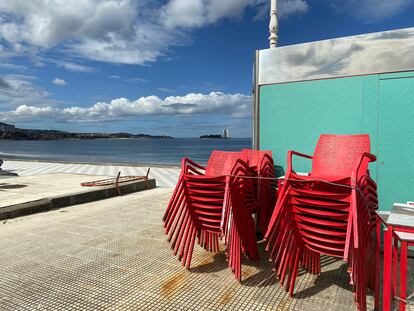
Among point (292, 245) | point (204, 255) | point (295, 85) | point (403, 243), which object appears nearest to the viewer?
point (403, 243)

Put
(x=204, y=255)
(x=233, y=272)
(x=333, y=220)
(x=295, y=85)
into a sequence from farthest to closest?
(x=295, y=85) < (x=204, y=255) < (x=233, y=272) < (x=333, y=220)

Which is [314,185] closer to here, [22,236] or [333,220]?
[333,220]

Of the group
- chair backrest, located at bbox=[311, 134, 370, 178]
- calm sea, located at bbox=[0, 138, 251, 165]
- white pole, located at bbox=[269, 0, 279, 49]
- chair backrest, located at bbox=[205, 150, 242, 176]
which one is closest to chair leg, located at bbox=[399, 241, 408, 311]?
chair backrest, located at bbox=[311, 134, 370, 178]

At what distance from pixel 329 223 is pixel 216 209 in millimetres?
1211

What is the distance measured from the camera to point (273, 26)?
5.44 meters

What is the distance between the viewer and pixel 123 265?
12.4ft

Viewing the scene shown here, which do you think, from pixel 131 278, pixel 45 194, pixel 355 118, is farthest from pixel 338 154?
pixel 45 194

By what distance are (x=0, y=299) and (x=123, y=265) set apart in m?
1.20

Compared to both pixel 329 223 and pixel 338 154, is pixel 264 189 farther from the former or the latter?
pixel 329 223

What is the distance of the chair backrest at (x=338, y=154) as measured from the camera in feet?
11.8

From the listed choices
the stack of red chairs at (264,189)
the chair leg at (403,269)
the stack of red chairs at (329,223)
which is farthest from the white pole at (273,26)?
the chair leg at (403,269)

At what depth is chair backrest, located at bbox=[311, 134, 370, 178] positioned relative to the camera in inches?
141

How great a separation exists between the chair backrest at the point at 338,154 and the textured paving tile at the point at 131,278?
3.57 ft

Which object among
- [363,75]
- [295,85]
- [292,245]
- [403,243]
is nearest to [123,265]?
[292,245]
